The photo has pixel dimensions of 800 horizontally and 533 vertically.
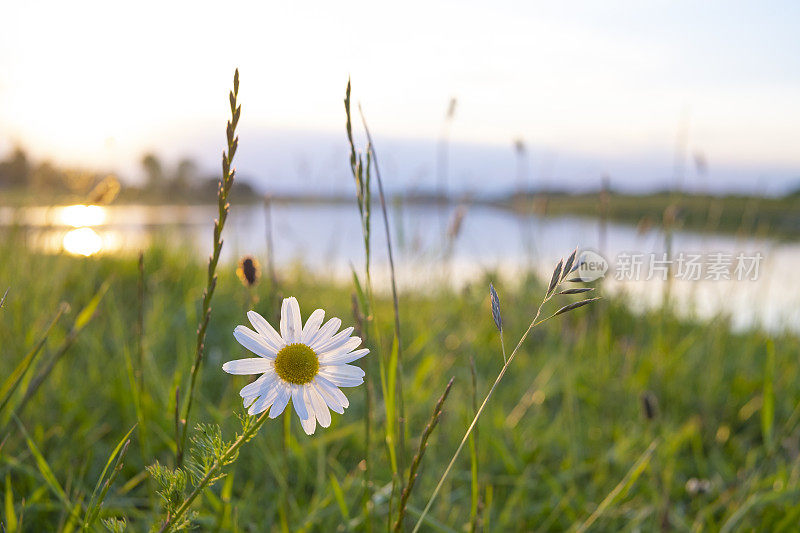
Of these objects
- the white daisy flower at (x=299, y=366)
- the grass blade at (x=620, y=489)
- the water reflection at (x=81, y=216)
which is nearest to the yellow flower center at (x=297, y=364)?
the white daisy flower at (x=299, y=366)

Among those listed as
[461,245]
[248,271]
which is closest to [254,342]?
[248,271]

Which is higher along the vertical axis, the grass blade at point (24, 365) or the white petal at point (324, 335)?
the white petal at point (324, 335)

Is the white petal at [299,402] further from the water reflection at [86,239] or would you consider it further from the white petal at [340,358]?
the water reflection at [86,239]

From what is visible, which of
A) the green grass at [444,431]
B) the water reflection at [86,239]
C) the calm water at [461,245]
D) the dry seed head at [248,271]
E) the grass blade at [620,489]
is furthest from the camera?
the calm water at [461,245]

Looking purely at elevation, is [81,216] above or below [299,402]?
above

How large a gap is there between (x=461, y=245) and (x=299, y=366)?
2.95 m

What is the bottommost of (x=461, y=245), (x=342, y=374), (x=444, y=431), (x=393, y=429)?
(x=444, y=431)

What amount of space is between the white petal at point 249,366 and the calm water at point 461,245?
1516 mm

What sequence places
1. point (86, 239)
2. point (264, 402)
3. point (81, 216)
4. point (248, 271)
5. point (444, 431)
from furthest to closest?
point (81, 216), point (86, 239), point (444, 431), point (248, 271), point (264, 402)

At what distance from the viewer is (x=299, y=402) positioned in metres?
0.65

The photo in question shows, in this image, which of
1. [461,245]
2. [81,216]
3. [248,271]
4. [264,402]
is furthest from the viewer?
[461,245]

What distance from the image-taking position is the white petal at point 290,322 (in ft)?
2.26

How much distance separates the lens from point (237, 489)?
64.4 inches

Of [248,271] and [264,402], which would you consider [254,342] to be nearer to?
[264,402]
